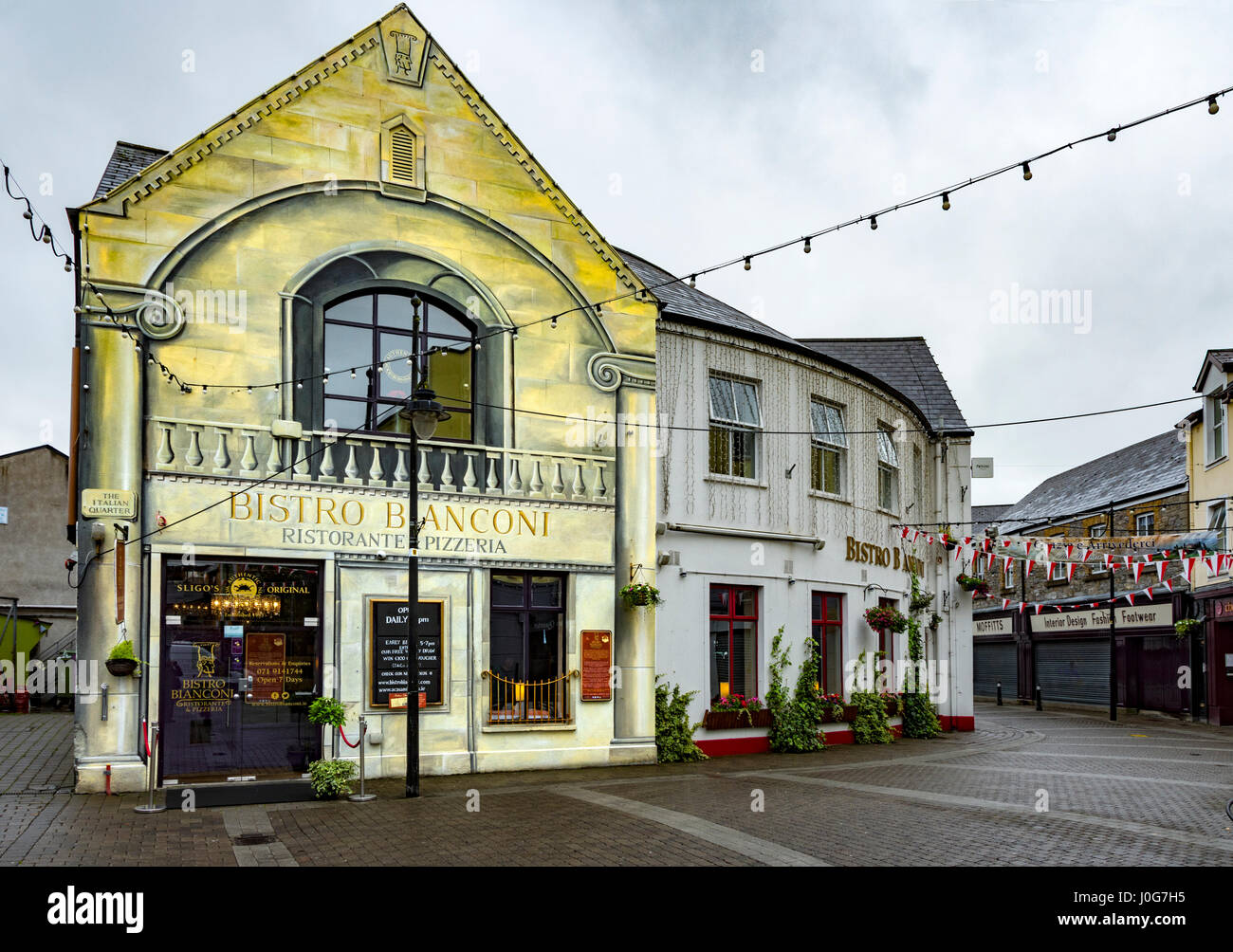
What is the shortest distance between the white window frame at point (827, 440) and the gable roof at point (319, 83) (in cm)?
540

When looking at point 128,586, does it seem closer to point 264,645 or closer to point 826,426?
point 264,645

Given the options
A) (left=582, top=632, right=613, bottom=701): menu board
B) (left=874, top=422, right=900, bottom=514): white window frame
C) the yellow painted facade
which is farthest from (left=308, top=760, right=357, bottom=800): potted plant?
(left=874, top=422, right=900, bottom=514): white window frame

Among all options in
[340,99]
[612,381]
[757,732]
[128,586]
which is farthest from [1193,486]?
[128,586]

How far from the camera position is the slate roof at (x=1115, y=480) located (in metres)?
36.7

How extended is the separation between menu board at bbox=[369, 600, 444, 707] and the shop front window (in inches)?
212

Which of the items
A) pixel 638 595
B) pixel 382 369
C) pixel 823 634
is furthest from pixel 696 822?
pixel 823 634

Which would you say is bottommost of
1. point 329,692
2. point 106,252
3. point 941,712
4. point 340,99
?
point 941,712

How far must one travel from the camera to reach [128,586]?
1345cm

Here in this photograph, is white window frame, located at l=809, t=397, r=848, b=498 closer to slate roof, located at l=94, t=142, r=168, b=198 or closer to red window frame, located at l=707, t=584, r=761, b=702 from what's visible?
red window frame, located at l=707, t=584, r=761, b=702

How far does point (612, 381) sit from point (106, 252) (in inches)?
285

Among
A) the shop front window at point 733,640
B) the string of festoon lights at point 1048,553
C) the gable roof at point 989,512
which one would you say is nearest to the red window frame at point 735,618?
the shop front window at point 733,640

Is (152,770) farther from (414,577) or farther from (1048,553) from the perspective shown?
(1048,553)

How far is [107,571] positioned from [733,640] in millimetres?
10156

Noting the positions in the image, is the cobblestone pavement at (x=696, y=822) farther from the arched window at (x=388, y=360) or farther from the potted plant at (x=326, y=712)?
the arched window at (x=388, y=360)
